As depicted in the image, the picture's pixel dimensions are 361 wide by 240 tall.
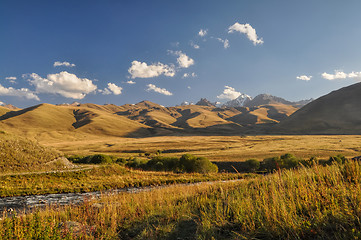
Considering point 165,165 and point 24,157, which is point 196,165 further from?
point 24,157

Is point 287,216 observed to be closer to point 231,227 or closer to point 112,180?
point 231,227

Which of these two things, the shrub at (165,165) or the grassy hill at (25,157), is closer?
the grassy hill at (25,157)

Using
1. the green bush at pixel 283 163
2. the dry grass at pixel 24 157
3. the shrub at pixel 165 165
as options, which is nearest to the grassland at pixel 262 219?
the dry grass at pixel 24 157

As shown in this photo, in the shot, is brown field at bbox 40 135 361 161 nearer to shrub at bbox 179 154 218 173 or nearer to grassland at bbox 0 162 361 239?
shrub at bbox 179 154 218 173

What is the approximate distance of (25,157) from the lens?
31328 millimetres

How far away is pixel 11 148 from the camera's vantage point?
31.6m

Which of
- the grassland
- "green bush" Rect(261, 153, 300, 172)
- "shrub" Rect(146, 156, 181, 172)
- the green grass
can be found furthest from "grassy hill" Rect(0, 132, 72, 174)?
"green bush" Rect(261, 153, 300, 172)

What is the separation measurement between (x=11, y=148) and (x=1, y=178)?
9039 mm

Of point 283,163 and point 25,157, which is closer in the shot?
point 25,157

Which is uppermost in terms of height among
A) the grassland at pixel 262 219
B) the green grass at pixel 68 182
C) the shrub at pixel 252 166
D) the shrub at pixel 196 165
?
the grassland at pixel 262 219

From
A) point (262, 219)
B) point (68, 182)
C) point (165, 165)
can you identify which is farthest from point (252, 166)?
point (262, 219)

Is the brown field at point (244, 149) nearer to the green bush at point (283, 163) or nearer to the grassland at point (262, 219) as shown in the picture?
the green bush at point (283, 163)

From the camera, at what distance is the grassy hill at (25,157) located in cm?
2859


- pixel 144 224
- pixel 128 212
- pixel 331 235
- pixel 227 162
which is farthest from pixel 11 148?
pixel 227 162
